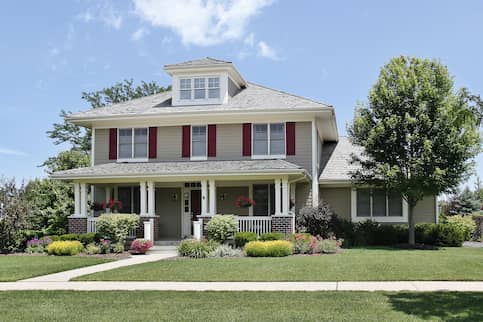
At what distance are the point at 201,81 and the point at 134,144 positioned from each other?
13.4 ft

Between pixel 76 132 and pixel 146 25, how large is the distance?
25860mm

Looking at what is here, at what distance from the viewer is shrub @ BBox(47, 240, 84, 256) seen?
19.9 meters

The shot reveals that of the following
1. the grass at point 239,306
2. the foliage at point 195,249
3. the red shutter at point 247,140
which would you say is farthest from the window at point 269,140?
the grass at point 239,306

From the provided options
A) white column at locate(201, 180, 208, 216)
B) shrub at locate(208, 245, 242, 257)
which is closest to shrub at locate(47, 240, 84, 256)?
white column at locate(201, 180, 208, 216)

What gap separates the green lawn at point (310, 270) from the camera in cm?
1280

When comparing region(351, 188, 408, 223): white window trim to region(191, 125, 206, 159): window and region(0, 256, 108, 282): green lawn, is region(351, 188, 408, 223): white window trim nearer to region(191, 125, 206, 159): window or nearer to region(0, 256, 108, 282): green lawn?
region(191, 125, 206, 159): window

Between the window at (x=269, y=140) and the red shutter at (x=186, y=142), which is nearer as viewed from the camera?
the window at (x=269, y=140)

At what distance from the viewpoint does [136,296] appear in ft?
34.8

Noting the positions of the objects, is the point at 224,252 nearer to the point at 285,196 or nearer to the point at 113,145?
the point at 285,196

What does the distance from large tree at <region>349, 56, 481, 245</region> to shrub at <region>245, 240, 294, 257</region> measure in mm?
5692

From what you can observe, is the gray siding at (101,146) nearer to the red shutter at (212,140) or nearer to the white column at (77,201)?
the white column at (77,201)

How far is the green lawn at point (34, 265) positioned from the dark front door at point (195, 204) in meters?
6.90

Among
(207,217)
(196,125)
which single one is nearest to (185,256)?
(207,217)

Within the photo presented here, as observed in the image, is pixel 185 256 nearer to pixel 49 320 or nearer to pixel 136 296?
pixel 136 296
